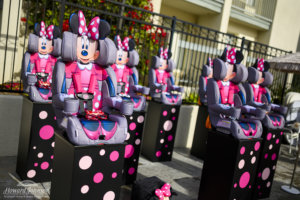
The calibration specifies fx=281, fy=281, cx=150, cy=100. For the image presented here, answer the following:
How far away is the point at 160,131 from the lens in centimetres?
466

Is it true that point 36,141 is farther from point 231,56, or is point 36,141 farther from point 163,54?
point 231,56

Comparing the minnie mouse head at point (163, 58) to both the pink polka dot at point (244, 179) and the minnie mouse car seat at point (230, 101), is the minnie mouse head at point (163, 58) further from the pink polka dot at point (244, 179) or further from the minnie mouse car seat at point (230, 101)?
the pink polka dot at point (244, 179)

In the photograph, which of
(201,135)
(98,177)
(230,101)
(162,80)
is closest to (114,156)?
(98,177)

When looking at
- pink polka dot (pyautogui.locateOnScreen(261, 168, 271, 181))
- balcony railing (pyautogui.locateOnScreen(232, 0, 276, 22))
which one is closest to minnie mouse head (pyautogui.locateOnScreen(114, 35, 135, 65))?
pink polka dot (pyautogui.locateOnScreen(261, 168, 271, 181))

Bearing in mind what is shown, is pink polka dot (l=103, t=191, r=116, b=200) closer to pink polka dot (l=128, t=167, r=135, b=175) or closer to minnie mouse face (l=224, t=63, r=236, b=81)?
pink polka dot (l=128, t=167, r=135, b=175)

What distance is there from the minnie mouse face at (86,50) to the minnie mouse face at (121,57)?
4.68 feet

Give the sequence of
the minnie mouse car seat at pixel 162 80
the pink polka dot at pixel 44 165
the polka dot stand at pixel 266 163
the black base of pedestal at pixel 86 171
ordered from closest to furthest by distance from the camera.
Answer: the black base of pedestal at pixel 86 171, the pink polka dot at pixel 44 165, the polka dot stand at pixel 266 163, the minnie mouse car seat at pixel 162 80

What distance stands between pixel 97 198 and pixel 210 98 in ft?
6.08

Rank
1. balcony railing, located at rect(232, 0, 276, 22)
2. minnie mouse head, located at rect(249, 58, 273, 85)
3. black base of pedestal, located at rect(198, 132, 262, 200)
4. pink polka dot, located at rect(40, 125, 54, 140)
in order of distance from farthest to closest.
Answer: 1. balcony railing, located at rect(232, 0, 276, 22)
2. minnie mouse head, located at rect(249, 58, 273, 85)
3. pink polka dot, located at rect(40, 125, 54, 140)
4. black base of pedestal, located at rect(198, 132, 262, 200)

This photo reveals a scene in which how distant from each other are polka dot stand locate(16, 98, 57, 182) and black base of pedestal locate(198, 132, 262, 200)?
6.17 ft

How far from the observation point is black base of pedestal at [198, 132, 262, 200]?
3035 mm

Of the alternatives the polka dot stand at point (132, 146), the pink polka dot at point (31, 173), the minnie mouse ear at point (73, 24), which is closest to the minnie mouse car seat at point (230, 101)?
the polka dot stand at point (132, 146)

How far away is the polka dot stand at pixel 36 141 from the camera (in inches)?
126

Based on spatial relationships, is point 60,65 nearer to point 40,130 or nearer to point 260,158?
point 40,130
